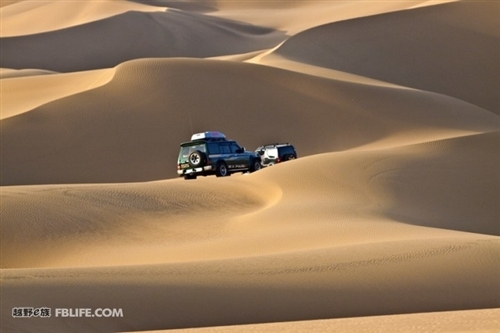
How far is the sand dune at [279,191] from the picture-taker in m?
11.9

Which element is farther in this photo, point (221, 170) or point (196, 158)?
point (221, 170)

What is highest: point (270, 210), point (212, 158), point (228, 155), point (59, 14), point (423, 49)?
point (59, 14)

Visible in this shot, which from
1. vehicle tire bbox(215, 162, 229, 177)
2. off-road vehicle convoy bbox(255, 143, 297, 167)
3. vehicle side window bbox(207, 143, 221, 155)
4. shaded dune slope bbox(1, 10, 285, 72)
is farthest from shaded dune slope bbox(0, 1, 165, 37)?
vehicle tire bbox(215, 162, 229, 177)

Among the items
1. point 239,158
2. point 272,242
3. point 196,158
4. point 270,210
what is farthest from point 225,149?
point 272,242

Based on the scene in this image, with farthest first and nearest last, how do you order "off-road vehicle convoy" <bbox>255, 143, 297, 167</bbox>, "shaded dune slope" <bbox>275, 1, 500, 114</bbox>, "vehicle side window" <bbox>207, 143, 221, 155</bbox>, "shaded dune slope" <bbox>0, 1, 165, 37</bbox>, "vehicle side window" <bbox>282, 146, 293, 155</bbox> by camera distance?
"shaded dune slope" <bbox>0, 1, 165, 37</bbox> < "shaded dune slope" <bbox>275, 1, 500, 114</bbox> < "vehicle side window" <bbox>282, 146, 293, 155</bbox> < "off-road vehicle convoy" <bbox>255, 143, 297, 167</bbox> < "vehicle side window" <bbox>207, 143, 221, 155</bbox>

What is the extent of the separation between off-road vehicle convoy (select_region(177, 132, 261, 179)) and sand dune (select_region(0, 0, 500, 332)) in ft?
5.50

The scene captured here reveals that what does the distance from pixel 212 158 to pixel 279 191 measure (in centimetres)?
610

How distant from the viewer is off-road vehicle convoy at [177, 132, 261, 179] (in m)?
27.6

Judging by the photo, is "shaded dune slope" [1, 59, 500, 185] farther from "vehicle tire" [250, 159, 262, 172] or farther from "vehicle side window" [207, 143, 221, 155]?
"vehicle side window" [207, 143, 221, 155]

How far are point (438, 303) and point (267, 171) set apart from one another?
11.7 meters

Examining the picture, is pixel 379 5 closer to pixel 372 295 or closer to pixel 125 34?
pixel 125 34

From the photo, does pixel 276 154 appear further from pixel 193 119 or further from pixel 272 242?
pixel 272 242

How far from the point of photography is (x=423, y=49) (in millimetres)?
47969

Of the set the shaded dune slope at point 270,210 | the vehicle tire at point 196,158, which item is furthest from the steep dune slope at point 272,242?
the vehicle tire at point 196,158
